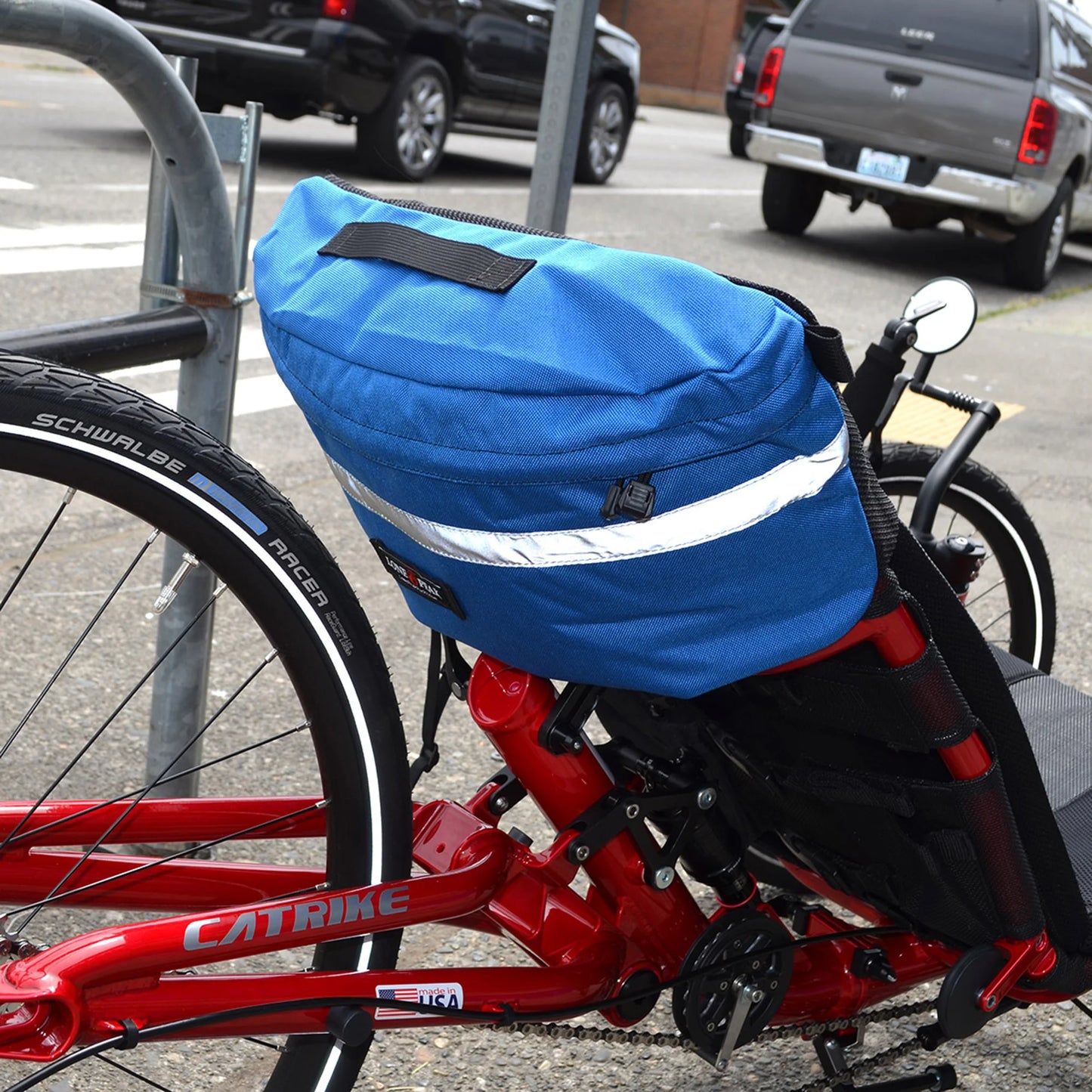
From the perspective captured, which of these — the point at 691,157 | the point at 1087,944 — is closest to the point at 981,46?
the point at 691,157

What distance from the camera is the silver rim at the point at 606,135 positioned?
12.6 meters

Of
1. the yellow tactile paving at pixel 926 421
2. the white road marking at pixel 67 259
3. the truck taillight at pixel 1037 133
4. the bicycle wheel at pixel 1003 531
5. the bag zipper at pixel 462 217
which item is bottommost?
the yellow tactile paving at pixel 926 421

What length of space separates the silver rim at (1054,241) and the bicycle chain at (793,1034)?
9217mm

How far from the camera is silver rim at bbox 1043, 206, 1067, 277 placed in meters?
10.5

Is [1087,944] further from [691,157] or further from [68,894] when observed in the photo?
[691,157]

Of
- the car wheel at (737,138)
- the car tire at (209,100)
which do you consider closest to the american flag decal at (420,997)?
the car tire at (209,100)

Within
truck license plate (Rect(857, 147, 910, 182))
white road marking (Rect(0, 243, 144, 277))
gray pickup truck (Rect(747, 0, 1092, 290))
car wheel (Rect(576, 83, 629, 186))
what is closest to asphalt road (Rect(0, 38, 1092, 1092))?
white road marking (Rect(0, 243, 144, 277))

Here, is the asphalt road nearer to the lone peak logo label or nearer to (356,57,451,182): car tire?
(356,57,451,182): car tire

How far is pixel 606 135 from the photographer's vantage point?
12.9 m

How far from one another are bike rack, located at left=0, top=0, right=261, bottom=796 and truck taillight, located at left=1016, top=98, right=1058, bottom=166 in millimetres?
8423

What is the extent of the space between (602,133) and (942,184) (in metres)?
3.60

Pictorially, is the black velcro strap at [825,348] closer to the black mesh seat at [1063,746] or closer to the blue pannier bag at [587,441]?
the blue pannier bag at [587,441]

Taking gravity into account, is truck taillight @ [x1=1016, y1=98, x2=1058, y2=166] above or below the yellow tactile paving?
above

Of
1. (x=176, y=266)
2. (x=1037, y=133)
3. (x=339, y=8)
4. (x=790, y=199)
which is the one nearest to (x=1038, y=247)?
(x=1037, y=133)
